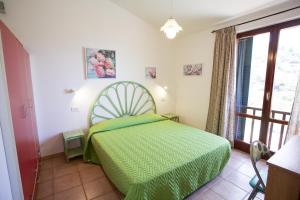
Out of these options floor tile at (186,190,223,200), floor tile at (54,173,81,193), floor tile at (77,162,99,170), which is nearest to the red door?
floor tile at (54,173,81,193)

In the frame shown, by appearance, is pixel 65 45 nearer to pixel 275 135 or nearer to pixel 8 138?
pixel 8 138

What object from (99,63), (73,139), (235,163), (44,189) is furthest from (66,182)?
(235,163)

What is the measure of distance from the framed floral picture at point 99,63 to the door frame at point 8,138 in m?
1.85

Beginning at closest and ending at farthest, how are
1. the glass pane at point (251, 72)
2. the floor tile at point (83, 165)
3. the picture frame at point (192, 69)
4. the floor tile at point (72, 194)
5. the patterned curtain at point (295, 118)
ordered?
the floor tile at point (72, 194) < the patterned curtain at point (295, 118) < the floor tile at point (83, 165) < the glass pane at point (251, 72) < the picture frame at point (192, 69)

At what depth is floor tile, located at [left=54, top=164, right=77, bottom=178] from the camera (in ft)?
7.88

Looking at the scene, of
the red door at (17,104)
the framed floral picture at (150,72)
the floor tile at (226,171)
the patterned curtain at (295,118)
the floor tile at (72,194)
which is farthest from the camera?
the framed floral picture at (150,72)

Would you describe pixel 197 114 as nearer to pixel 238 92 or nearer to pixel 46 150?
pixel 238 92

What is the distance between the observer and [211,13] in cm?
284

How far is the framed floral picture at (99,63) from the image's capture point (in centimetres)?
295

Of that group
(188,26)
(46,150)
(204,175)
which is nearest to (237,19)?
(188,26)

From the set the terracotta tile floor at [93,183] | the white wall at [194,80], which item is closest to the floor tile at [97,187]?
the terracotta tile floor at [93,183]

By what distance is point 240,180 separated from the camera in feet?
7.39

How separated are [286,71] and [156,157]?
8.28ft

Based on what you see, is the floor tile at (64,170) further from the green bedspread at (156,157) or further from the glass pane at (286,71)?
the glass pane at (286,71)
